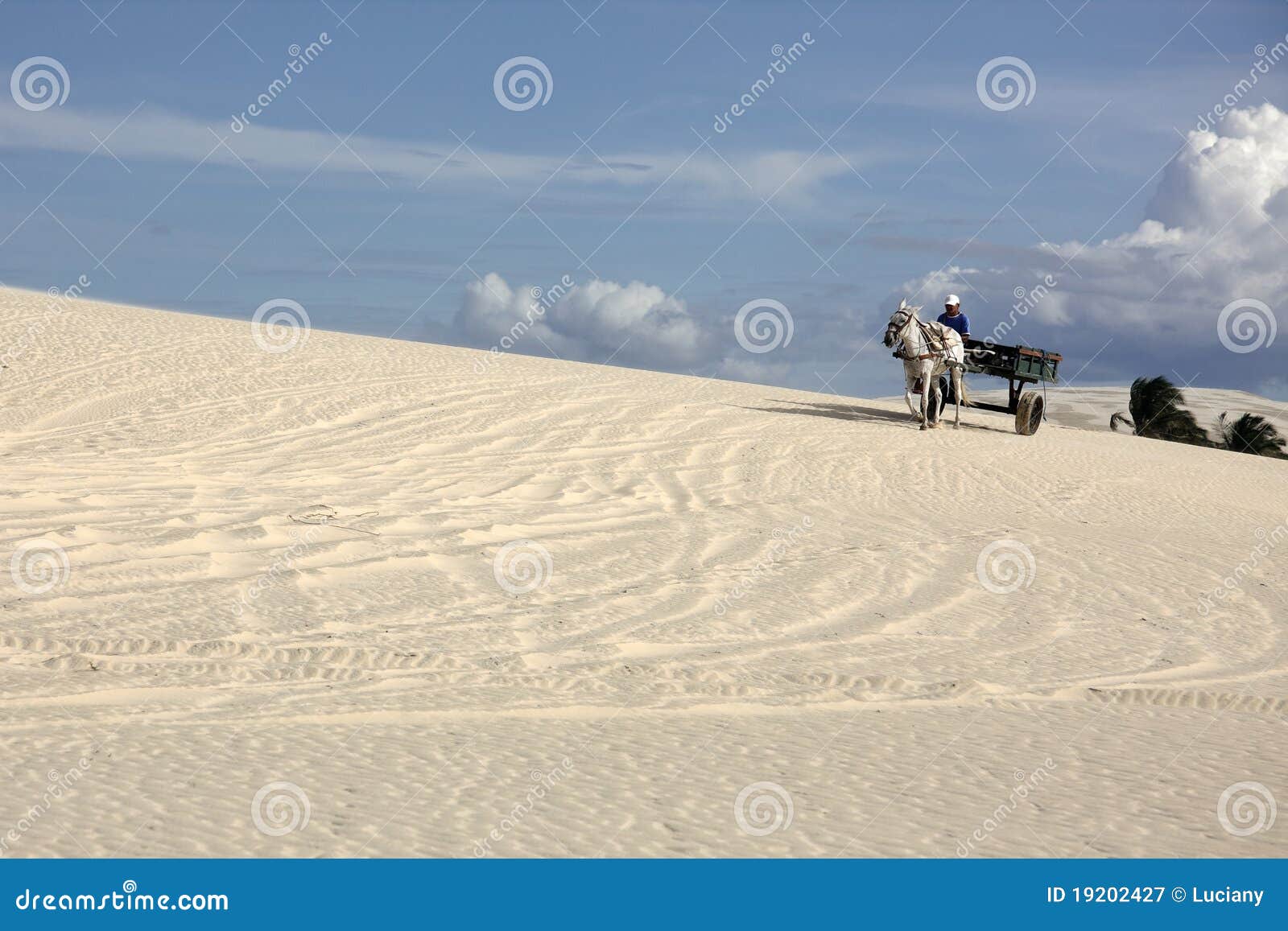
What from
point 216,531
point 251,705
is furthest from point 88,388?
point 251,705

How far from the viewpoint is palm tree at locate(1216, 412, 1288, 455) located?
2964 cm

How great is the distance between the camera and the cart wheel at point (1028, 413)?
19.6m

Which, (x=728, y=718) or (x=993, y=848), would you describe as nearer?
(x=993, y=848)

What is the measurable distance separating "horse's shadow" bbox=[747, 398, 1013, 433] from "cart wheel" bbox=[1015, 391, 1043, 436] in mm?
377

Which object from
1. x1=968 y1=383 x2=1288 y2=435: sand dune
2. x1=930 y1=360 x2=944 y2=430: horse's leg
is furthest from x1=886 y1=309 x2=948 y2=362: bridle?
x1=968 y1=383 x2=1288 y2=435: sand dune

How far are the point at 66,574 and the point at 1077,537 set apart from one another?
934 centimetres

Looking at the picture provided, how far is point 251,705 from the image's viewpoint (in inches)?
231

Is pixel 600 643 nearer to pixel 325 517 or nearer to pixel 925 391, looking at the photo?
pixel 325 517

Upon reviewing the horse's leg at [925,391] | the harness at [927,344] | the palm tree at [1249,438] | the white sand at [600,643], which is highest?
the palm tree at [1249,438]

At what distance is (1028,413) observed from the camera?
19656 millimetres

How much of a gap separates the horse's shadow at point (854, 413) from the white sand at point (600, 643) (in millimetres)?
3148

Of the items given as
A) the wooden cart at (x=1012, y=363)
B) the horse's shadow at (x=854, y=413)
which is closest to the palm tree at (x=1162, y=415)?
the horse's shadow at (x=854, y=413)

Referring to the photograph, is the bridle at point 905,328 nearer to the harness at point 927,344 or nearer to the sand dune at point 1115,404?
the harness at point 927,344

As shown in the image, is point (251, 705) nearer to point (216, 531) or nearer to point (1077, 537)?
point (216, 531)
